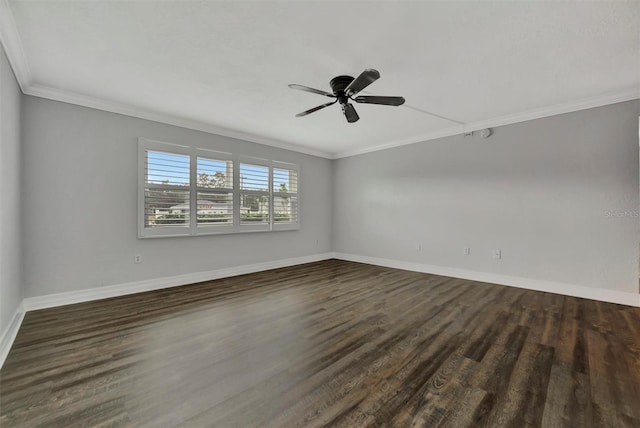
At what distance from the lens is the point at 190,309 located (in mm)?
3119

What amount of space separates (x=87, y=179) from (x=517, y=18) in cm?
477

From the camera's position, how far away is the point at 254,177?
16.9 ft

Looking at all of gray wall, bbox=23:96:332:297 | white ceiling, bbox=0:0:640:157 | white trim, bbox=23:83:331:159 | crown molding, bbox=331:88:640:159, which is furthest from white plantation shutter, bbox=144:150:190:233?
crown molding, bbox=331:88:640:159

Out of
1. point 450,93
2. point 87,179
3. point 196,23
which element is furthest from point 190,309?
point 450,93

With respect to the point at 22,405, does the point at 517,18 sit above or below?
Answer: above

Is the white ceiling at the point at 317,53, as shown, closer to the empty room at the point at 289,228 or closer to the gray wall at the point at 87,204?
the empty room at the point at 289,228

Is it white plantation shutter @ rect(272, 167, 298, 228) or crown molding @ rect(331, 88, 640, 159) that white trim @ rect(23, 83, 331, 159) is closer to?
white plantation shutter @ rect(272, 167, 298, 228)

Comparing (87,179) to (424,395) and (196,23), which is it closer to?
(196,23)

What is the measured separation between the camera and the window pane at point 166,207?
3885 millimetres

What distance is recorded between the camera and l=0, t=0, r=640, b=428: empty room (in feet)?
5.67

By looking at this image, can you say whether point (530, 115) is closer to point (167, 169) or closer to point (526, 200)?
point (526, 200)

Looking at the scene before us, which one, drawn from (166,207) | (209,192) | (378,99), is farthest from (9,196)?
(378,99)

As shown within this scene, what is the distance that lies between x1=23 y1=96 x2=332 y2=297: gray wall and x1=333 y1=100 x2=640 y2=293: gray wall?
12.1 feet

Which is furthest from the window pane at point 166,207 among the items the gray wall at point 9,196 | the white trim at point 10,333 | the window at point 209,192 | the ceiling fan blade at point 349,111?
the ceiling fan blade at point 349,111
